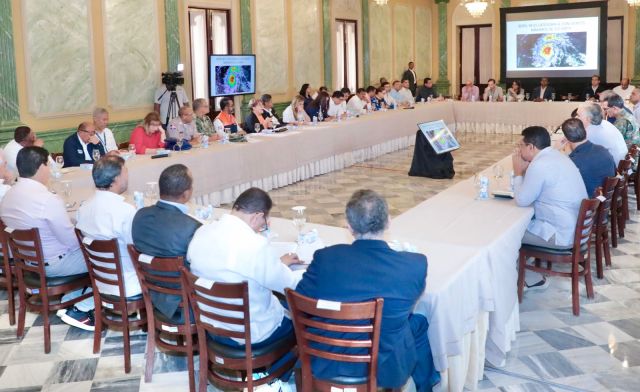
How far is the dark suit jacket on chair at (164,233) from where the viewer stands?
3244 millimetres

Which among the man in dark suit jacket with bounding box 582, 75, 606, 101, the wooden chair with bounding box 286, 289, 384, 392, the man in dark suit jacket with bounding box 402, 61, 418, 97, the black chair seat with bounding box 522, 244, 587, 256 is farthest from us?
the man in dark suit jacket with bounding box 402, 61, 418, 97

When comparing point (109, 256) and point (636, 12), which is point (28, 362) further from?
point (636, 12)

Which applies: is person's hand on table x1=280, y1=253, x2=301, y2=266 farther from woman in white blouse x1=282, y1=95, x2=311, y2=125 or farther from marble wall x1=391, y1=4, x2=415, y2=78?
marble wall x1=391, y1=4, x2=415, y2=78

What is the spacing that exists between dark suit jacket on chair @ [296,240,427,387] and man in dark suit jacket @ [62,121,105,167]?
437 centimetres

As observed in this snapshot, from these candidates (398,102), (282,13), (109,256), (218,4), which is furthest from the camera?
(398,102)

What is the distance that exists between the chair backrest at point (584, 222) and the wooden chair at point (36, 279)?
2886 mm

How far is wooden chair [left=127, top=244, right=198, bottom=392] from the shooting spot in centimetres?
307

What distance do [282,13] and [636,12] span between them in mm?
8185

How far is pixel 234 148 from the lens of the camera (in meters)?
7.53

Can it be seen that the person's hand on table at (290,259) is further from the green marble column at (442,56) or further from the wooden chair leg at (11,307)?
the green marble column at (442,56)

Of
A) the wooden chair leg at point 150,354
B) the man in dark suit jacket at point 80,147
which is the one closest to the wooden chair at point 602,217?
the wooden chair leg at point 150,354

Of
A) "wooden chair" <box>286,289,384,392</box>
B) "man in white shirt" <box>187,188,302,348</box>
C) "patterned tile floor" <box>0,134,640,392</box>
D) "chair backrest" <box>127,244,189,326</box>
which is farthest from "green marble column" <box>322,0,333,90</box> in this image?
"wooden chair" <box>286,289,384,392</box>

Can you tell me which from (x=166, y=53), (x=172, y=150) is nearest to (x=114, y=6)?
(x=166, y=53)

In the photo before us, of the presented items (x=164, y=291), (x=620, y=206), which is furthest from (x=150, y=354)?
(x=620, y=206)
